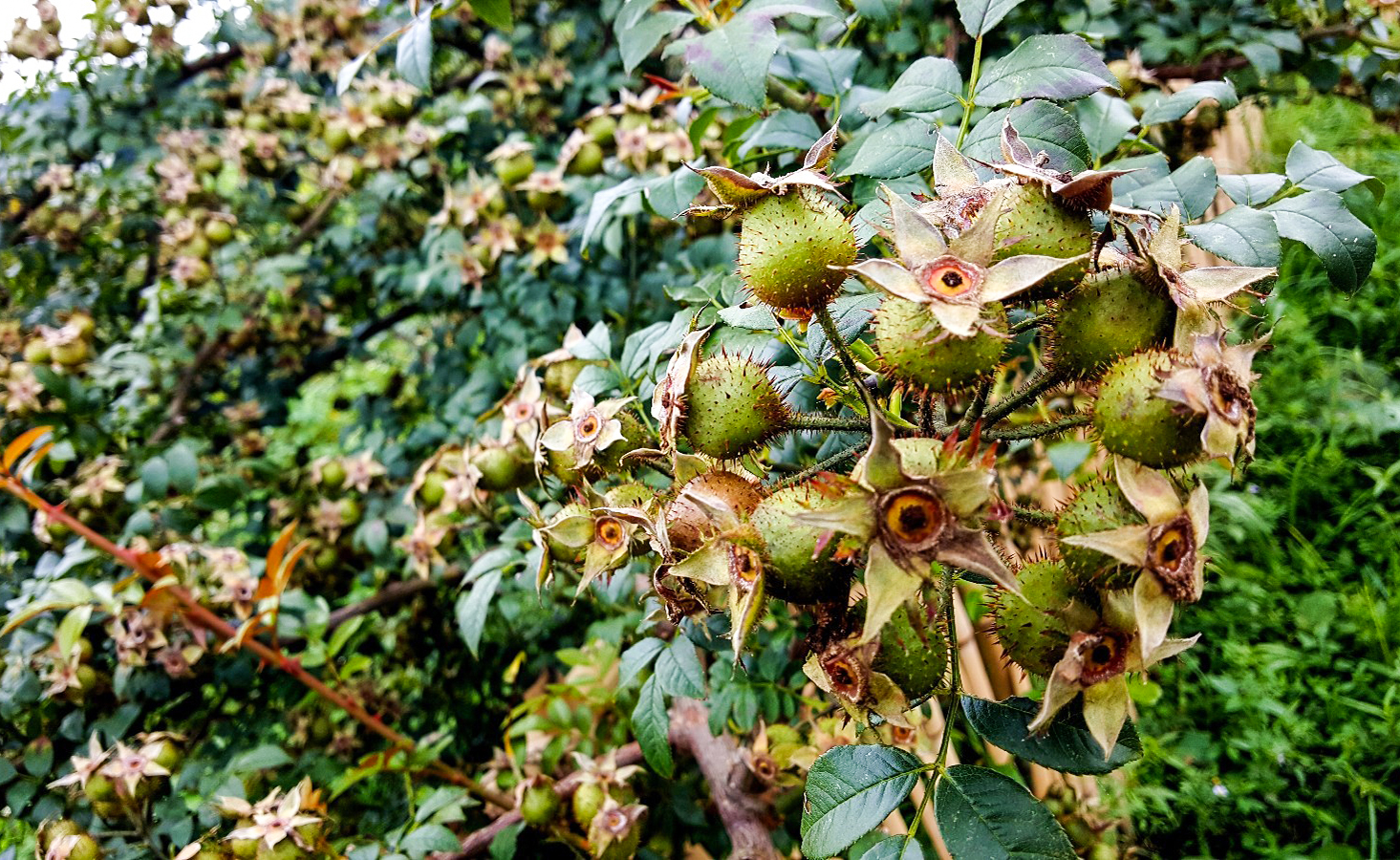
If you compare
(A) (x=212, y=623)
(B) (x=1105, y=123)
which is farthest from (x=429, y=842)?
(B) (x=1105, y=123)

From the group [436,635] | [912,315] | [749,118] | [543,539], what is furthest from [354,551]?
[912,315]

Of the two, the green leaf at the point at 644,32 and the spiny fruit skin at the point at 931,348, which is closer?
the spiny fruit skin at the point at 931,348

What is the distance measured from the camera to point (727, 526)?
0.66 metres

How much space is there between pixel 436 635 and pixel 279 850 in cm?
99

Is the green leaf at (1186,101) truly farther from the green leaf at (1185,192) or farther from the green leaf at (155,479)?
the green leaf at (155,479)

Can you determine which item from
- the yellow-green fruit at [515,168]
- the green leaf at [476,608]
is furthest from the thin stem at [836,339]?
the yellow-green fruit at [515,168]

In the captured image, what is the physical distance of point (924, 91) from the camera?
0.98 meters

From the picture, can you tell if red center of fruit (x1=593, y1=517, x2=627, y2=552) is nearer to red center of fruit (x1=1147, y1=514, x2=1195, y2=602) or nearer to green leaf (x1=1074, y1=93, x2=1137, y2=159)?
red center of fruit (x1=1147, y1=514, x2=1195, y2=602)

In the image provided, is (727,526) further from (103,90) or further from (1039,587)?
(103,90)

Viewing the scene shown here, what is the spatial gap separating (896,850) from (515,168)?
4.86ft

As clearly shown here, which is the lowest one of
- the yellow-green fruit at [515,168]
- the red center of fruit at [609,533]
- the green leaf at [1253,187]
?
the yellow-green fruit at [515,168]

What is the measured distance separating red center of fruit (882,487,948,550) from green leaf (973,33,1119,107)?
506 mm

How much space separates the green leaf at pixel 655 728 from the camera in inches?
41.9

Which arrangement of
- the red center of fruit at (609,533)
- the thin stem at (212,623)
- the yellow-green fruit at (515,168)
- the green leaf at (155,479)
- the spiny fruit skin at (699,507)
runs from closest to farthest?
the spiny fruit skin at (699,507), the red center of fruit at (609,533), the thin stem at (212,623), the green leaf at (155,479), the yellow-green fruit at (515,168)
